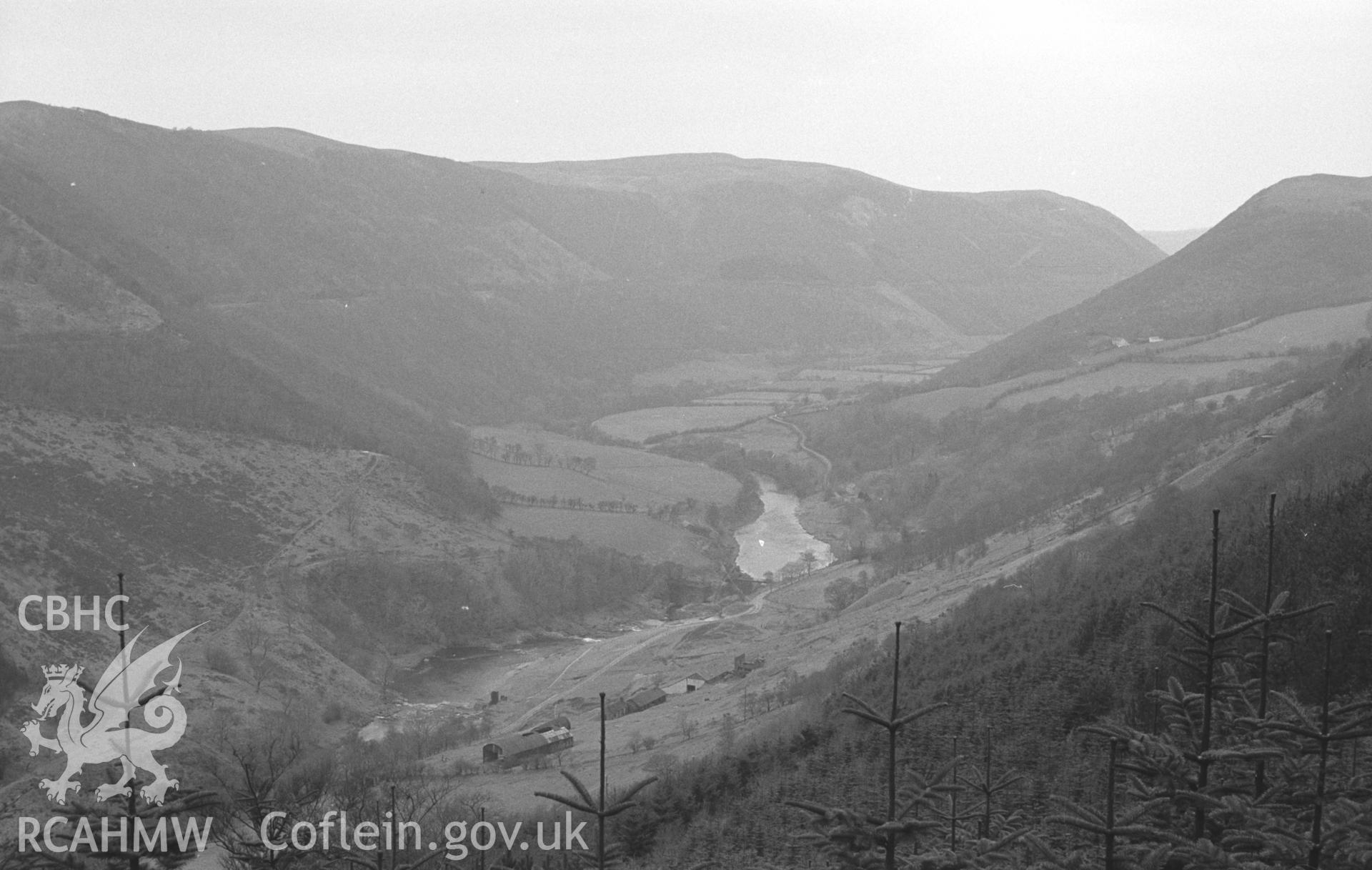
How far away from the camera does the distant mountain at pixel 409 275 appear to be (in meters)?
70.2

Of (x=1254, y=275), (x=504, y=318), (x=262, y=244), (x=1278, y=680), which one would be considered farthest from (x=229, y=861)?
(x=504, y=318)

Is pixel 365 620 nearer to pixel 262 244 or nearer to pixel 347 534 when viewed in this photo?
pixel 347 534

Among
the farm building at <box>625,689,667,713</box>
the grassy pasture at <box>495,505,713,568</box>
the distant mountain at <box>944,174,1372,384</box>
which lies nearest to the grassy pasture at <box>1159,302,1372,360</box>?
the distant mountain at <box>944,174,1372,384</box>

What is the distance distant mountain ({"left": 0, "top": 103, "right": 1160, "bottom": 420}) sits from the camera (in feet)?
230

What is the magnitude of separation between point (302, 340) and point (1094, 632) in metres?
84.8

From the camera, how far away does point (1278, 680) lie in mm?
17172

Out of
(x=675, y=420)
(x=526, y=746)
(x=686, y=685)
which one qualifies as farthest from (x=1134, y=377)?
(x=526, y=746)

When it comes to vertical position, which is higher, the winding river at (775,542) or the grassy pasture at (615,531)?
the grassy pasture at (615,531)

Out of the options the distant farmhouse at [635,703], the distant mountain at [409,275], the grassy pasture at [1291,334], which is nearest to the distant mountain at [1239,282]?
the grassy pasture at [1291,334]

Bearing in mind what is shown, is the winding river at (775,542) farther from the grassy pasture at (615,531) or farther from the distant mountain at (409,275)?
the distant mountain at (409,275)

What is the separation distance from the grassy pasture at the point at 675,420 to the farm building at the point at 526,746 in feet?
205

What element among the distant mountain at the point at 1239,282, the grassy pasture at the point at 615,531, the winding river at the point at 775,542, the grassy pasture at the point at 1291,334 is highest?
the distant mountain at the point at 1239,282

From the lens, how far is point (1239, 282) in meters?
82.9

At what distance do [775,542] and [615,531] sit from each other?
9.35 metres
